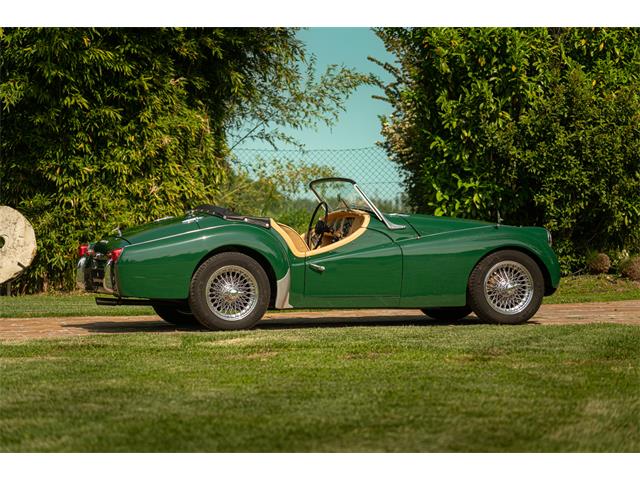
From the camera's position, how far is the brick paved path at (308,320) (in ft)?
29.4

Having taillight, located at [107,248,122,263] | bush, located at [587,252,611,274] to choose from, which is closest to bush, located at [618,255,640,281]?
bush, located at [587,252,611,274]

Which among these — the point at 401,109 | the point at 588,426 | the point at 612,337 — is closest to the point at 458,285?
the point at 612,337

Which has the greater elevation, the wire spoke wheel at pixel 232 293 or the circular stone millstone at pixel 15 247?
the circular stone millstone at pixel 15 247

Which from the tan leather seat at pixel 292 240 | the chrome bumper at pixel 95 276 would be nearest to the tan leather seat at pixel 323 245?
the tan leather seat at pixel 292 240

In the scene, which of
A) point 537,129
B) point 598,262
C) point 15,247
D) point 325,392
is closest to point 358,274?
point 325,392

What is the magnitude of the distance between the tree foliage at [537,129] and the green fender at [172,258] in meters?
6.22

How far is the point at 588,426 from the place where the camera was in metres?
4.40

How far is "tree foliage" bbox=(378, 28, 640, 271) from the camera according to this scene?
1384cm

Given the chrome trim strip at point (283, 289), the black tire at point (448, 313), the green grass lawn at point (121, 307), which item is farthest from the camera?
the green grass lawn at point (121, 307)

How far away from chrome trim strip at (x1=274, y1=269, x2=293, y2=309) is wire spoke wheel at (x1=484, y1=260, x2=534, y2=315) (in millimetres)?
1891

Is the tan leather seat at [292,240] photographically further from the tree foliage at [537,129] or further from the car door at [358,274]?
the tree foliage at [537,129]

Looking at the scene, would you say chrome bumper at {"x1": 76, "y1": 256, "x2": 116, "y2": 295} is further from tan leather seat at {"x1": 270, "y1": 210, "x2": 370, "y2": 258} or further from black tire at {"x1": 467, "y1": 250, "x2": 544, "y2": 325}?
black tire at {"x1": 467, "y1": 250, "x2": 544, "y2": 325}

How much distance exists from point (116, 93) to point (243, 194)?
3.51 metres

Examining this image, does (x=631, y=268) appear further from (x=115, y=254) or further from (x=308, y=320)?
(x=115, y=254)
